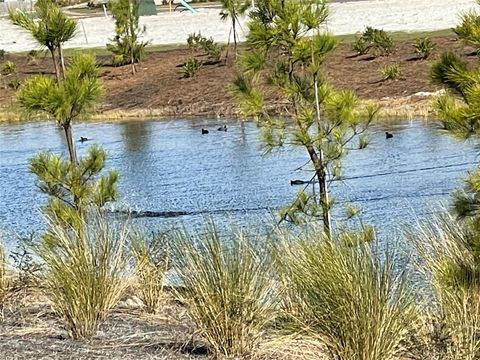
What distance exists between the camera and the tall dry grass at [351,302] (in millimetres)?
6160

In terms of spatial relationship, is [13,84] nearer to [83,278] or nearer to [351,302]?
[83,278]

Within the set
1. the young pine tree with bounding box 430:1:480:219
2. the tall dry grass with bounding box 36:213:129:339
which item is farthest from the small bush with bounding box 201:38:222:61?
the young pine tree with bounding box 430:1:480:219

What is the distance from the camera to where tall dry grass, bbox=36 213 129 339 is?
24.8 feet

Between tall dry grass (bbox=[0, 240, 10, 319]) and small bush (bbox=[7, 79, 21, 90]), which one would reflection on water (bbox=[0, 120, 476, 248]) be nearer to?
Result: tall dry grass (bbox=[0, 240, 10, 319])

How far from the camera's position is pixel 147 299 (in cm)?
864

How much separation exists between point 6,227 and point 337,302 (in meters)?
11.3

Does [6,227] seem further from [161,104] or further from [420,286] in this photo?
[161,104]

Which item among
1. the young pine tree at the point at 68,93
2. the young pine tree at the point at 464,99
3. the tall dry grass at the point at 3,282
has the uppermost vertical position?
the young pine tree at the point at 464,99

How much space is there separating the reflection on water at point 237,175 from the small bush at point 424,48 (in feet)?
26.4

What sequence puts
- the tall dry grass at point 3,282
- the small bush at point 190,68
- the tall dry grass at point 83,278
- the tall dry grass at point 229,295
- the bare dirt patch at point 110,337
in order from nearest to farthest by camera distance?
the tall dry grass at point 229,295 < the bare dirt patch at point 110,337 < the tall dry grass at point 83,278 < the tall dry grass at point 3,282 < the small bush at point 190,68

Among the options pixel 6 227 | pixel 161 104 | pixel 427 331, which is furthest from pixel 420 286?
pixel 161 104

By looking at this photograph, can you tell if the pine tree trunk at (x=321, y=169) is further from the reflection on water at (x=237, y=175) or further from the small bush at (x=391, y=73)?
the small bush at (x=391, y=73)

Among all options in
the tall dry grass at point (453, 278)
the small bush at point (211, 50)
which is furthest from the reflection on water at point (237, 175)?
the small bush at point (211, 50)

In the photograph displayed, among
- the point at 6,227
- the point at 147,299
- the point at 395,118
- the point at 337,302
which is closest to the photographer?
the point at 337,302
